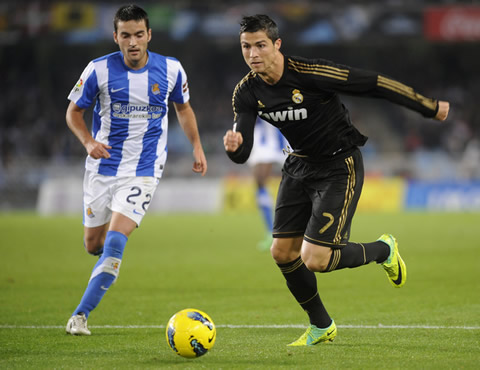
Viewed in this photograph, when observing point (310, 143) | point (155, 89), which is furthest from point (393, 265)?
point (155, 89)

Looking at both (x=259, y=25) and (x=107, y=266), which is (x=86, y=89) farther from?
(x=259, y=25)

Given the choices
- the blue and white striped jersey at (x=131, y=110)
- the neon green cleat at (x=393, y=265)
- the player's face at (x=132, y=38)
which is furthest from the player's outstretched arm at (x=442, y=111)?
the blue and white striped jersey at (x=131, y=110)

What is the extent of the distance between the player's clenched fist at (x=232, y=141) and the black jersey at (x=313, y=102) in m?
0.08

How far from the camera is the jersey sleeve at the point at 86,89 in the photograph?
21.6 ft

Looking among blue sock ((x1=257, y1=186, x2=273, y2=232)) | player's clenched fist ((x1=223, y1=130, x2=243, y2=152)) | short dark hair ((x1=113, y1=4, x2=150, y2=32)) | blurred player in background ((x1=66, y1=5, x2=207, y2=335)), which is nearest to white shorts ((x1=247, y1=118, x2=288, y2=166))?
blue sock ((x1=257, y1=186, x2=273, y2=232))

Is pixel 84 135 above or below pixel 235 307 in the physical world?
above

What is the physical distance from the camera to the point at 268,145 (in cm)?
1340

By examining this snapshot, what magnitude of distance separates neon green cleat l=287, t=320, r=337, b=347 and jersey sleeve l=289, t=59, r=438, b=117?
1.74 metres

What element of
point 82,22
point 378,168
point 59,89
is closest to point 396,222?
point 378,168

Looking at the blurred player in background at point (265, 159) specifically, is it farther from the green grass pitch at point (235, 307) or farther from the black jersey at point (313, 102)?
the black jersey at point (313, 102)

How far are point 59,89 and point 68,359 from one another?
3112cm

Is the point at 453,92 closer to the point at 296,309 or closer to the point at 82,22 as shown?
the point at 82,22

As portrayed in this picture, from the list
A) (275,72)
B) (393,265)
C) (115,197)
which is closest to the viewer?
(275,72)

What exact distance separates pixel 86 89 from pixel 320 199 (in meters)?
2.30
